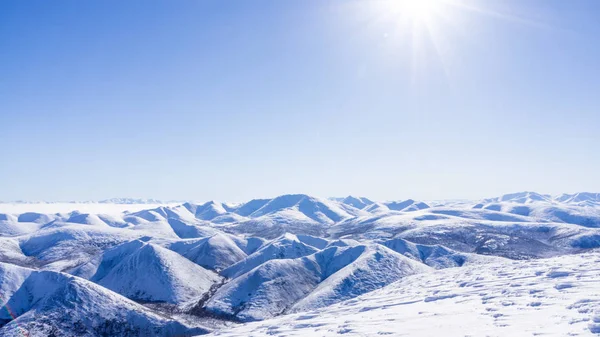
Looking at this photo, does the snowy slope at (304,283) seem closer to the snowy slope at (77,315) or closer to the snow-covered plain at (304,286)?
the snow-covered plain at (304,286)

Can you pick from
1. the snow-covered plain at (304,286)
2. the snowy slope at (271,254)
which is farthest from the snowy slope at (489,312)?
the snowy slope at (271,254)

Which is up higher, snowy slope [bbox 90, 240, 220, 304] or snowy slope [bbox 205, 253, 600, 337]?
snowy slope [bbox 205, 253, 600, 337]

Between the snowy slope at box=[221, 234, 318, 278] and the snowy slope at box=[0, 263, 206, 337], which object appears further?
the snowy slope at box=[221, 234, 318, 278]

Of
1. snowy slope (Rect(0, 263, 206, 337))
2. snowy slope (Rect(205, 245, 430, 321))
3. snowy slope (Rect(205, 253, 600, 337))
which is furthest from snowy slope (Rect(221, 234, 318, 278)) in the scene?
snowy slope (Rect(205, 253, 600, 337))

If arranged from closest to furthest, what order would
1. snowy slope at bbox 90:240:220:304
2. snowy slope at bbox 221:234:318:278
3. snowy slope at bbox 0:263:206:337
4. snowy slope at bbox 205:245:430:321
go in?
snowy slope at bbox 0:263:206:337 → snowy slope at bbox 205:245:430:321 → snowy slope at bbox 90:240:220:304 → snowy slope at bbox 221:234:318:278

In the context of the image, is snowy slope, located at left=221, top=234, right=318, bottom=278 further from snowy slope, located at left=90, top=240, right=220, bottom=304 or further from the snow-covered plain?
snowy slope, located at left=90, top=240, right=220, bottom=304

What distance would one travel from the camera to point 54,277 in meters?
76.9

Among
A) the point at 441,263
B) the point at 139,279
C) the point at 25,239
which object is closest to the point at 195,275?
the point at 139,279

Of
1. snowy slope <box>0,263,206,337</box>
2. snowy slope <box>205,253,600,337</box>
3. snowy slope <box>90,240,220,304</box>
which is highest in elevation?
snowy slope <box>205,253,600,337</box>

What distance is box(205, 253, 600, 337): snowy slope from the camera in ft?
52.1

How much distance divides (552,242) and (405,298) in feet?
587

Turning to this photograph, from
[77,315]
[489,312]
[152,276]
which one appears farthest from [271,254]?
[489,312]

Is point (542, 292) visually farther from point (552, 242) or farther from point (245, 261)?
point (552, 242)

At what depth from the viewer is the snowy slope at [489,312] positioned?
1588cm
